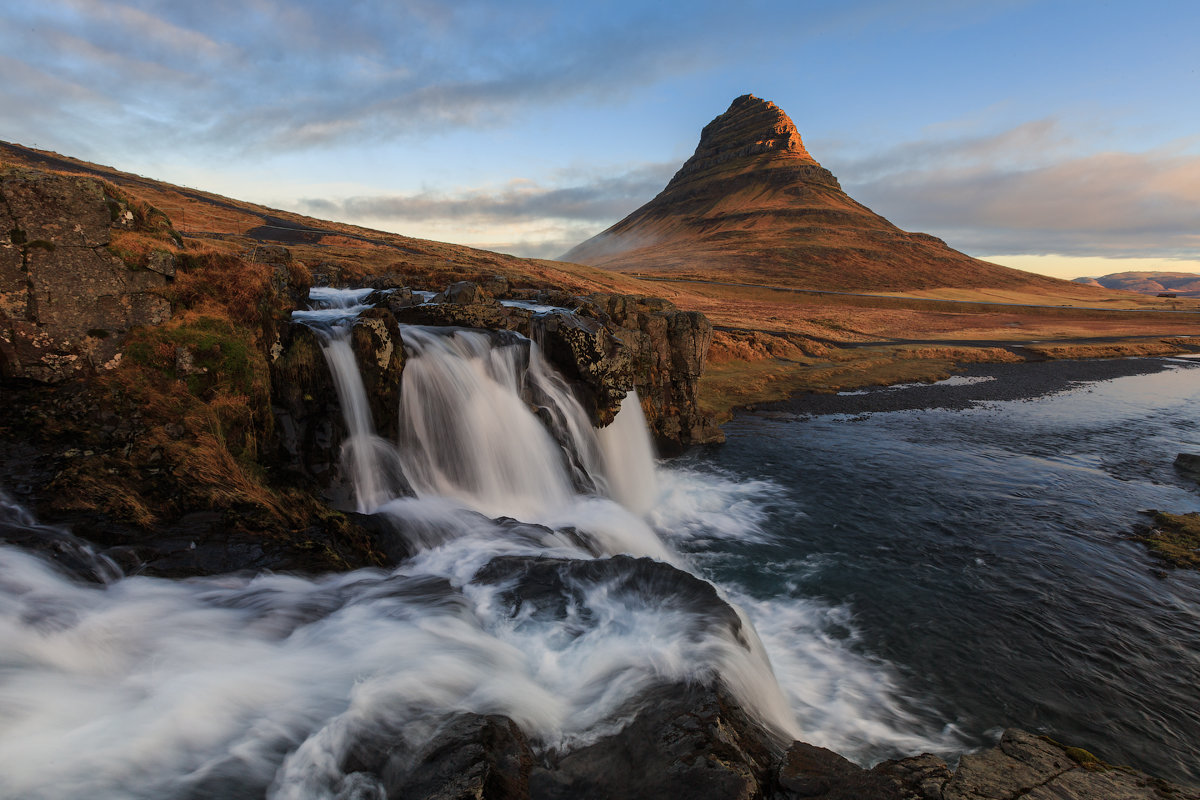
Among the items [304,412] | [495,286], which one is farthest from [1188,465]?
[304,412]

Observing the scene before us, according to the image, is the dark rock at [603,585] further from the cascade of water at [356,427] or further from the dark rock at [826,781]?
the cascade of water at [356,427]

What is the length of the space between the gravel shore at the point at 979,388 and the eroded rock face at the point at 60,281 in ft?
92.8

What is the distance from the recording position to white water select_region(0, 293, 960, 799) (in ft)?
16.6

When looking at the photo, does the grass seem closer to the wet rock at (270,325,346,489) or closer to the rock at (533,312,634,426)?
the rock at (533,312,634,426)

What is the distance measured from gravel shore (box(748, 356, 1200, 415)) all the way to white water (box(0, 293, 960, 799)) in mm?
23436

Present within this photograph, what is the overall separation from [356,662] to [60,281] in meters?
8.38

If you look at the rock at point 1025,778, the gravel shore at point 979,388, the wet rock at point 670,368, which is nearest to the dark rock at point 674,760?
the rock at point 1025,778

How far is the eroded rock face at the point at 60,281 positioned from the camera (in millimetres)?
8805

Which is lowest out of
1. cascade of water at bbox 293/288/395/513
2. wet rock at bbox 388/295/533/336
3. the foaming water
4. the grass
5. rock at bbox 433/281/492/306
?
the foaming water

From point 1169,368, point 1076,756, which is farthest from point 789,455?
point 1169,368

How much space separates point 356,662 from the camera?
675 centimetres

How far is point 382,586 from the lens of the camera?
8.66 m

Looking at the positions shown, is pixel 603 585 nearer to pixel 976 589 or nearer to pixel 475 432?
pixel 475 432

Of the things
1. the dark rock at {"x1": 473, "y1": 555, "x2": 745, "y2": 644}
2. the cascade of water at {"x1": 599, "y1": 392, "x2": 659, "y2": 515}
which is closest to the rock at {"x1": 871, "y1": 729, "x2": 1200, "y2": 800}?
the dark rock at {"x1": 473, "y1": 555, "x2": 745, "y2": 644}
